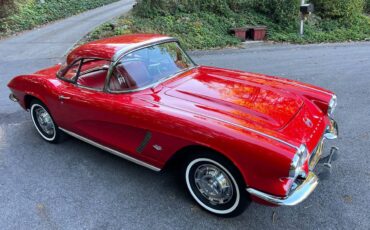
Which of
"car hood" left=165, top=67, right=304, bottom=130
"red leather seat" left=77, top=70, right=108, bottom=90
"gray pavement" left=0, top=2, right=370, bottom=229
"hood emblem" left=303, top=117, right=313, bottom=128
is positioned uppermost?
"red leather seat" left=77, top=70, right=108, bottom=90

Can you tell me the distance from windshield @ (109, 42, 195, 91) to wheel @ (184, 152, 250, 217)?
3.50 feet

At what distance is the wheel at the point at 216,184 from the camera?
272 centimetres

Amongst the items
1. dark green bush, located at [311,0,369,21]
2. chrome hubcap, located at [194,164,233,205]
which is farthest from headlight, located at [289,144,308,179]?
dark green bush, located at [311,0,369,21]

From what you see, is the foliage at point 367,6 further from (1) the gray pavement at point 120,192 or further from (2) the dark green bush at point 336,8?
(1) the gray pavement at point 120,192

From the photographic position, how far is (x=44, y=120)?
4266 millimetres

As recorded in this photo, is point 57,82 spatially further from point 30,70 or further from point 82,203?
point 30,70

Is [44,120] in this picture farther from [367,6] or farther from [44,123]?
[367,6]

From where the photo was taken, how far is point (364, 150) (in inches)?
156

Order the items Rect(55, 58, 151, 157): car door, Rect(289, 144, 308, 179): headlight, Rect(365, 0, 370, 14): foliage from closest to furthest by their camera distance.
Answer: Rect(289, 144, 308, 179): headlight < Rect(55, 58, 151, 157): car door < Rect(365, 0, 370, 14): foliage

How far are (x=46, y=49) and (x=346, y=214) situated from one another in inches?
392

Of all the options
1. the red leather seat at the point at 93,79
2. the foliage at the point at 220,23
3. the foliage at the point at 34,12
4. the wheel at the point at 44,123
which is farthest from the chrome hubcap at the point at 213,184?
the foliage at the point at 34,12

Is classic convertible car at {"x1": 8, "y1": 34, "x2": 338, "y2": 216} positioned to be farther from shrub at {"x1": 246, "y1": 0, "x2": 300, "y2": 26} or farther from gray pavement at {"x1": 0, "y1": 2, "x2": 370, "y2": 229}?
shrub at {"x1": 246, "y1": 0, "x2": 300, "y2": 26}

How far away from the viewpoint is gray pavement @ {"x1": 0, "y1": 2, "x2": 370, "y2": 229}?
290cm

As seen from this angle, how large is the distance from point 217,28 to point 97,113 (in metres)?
9.38
